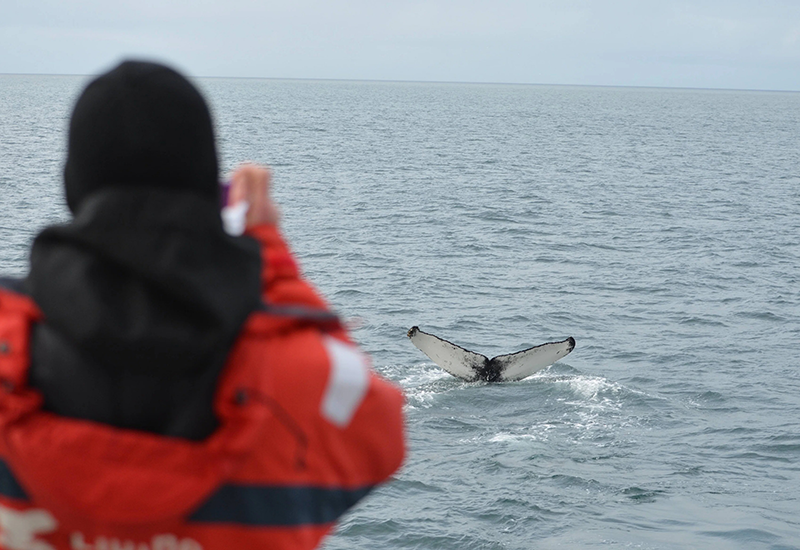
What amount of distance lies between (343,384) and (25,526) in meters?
0.59

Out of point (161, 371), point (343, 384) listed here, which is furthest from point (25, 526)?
point (343, 384)

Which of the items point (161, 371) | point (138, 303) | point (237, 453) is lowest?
point (237, 453)

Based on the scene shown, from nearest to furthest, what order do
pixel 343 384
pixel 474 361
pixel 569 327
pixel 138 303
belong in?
pixel 138 303 < pixel 343 384 < pixel 474 361 < pixel 569 327

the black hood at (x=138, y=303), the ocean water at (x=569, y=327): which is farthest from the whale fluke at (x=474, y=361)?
the black hood at (x=138, y=303)

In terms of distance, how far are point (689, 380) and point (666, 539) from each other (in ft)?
28.7

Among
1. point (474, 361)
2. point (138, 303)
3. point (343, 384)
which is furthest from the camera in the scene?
point (474, 361)

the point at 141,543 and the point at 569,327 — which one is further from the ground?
the point at 141,543

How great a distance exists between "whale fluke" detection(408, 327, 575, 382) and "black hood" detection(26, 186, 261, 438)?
18.7 m

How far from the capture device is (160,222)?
61.5 inches

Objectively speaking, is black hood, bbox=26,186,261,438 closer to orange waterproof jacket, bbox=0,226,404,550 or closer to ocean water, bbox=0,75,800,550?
orange waterproof jacket, bbox=0,226,404,550

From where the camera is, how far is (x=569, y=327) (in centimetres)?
2670

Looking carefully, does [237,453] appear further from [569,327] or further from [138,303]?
[569,327]

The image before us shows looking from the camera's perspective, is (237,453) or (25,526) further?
(25,526)

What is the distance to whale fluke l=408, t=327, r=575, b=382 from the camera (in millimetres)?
20281
